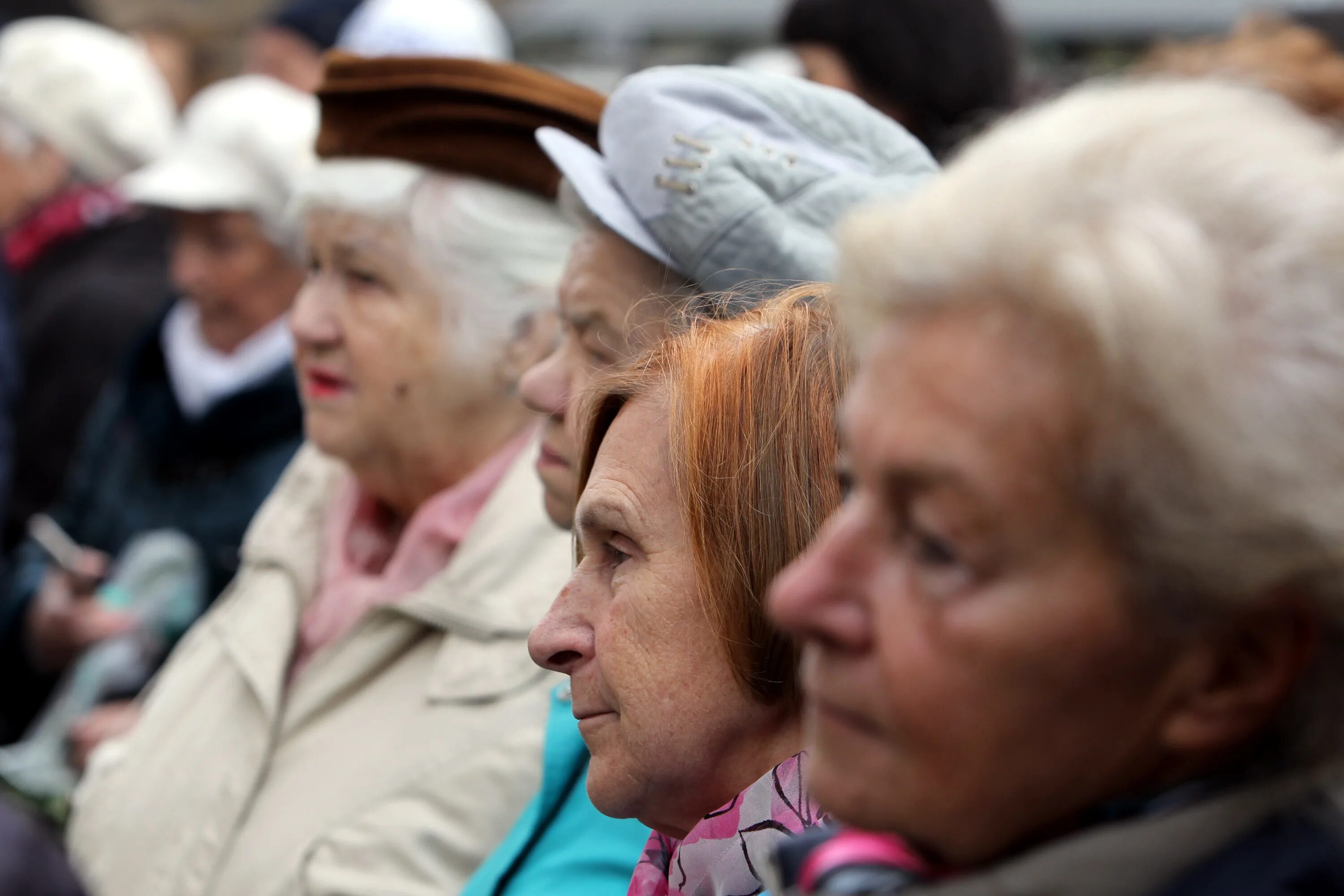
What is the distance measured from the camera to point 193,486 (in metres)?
3.83

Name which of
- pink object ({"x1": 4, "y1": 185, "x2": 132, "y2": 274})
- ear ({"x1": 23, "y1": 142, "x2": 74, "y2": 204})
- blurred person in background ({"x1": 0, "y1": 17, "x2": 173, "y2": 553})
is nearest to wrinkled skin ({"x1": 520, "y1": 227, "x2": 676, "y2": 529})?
blurred person in background ({"x1": 0, "y1": 17, "x2": 173, "y2": 553})

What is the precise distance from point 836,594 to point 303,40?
213 inches

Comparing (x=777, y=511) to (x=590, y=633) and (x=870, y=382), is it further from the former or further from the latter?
(x=870, y=382)

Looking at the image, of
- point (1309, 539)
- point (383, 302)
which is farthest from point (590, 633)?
point (383, 302)

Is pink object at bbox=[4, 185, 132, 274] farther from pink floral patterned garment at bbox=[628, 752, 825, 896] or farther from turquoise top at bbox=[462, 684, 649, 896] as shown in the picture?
pink floral patterned garment at bbox=[628, 752, 825, 896]

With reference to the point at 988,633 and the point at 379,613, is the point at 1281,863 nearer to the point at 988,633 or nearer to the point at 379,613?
the point at 988,633

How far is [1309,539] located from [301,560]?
8.16 ft

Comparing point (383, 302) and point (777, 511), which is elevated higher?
point (777, 511)

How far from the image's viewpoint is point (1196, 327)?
35.0 inches

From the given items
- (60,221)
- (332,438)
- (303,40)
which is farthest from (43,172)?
(332,438)

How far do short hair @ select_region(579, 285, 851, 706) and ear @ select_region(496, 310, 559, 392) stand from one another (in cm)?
136

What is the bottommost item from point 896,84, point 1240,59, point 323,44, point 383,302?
point 323,44

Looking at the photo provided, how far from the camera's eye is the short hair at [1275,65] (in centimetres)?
120

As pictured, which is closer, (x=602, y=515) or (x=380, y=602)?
(x=602, y=515)
